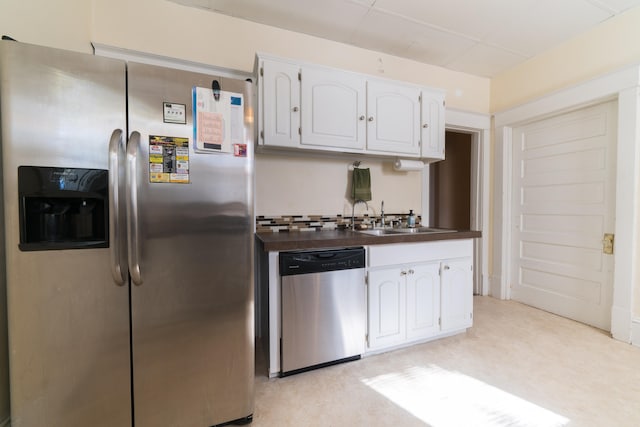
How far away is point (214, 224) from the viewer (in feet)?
4.16

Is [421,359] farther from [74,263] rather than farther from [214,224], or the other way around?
[74,263]

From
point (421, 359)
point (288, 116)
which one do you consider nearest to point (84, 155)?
point (288, 116)

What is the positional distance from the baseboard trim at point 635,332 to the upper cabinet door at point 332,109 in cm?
264

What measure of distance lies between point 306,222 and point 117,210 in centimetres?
156

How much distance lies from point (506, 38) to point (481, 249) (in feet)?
7.58

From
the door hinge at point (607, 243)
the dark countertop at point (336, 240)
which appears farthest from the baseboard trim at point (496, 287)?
the dark countertop at point (336, 240)

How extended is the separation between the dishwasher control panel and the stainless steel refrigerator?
37 cm

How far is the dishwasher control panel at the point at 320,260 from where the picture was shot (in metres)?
1.68

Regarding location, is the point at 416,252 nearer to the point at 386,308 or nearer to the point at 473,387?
the point at 386,308

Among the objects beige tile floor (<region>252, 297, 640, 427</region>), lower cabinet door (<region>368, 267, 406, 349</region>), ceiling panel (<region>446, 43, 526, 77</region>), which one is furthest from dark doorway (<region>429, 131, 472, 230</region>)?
lower cabinet door (<region>368, 267, 406, 349</region>)

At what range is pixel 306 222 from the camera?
97.0 inches

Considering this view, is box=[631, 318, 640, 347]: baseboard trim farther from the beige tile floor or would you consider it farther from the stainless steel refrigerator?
the stainless steel refrigerator

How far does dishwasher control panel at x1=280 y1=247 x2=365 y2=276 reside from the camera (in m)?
1.68

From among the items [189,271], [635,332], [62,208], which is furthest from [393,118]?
[635,332]
